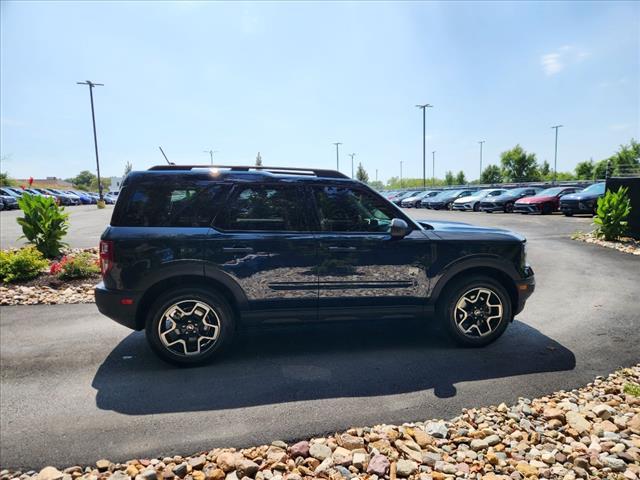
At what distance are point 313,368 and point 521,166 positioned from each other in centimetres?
9137

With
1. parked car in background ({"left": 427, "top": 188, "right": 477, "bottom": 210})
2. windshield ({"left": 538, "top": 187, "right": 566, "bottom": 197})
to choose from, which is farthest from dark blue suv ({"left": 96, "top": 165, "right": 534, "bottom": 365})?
parked car in background ({"left": 427, "top": 188, "right": 477, "bottom": 210})

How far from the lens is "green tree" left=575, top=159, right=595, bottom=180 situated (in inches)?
2859

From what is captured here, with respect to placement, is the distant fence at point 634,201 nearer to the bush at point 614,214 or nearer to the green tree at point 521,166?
the bush at point 614,214

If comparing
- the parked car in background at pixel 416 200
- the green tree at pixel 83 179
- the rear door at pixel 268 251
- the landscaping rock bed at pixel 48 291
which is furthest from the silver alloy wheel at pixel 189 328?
the green tree at pixel 83 179

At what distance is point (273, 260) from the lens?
385cm

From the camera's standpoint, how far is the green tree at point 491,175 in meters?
83.3

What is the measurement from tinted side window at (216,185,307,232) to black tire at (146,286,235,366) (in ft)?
2.31

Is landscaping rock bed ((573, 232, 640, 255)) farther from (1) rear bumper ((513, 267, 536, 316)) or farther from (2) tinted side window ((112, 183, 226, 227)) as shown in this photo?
(2) tinted side window ((112, 183, 226, 227))

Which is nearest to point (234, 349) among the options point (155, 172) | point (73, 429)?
point (73, 429)

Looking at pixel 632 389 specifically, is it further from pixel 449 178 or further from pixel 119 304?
pixel 449 178

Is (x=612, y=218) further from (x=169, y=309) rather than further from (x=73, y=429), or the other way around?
(x=73, y=429)

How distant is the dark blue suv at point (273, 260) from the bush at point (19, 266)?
485cm

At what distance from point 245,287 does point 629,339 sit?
4.41m

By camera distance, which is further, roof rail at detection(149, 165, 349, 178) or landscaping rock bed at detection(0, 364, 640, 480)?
roof rail at detection(149, 165, 349, 178)
